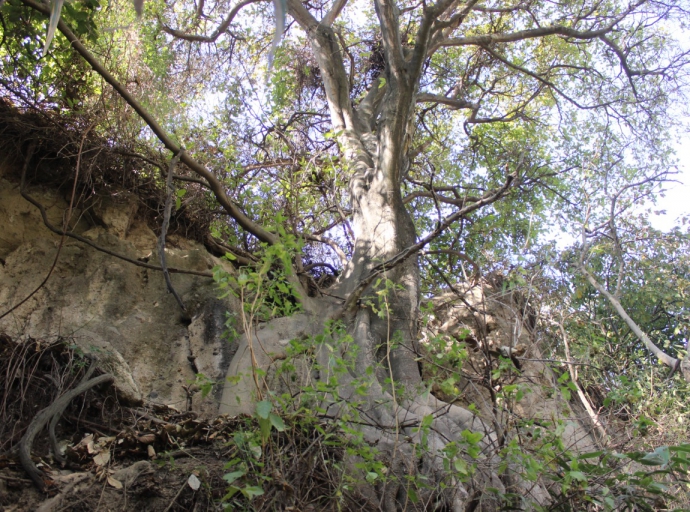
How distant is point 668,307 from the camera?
7.56 meters

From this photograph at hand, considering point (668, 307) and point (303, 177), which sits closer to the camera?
point (303, 177)

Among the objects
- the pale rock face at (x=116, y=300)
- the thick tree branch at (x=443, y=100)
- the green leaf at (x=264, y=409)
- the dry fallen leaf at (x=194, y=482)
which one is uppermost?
the thick tree branch at (x=443, y=100)

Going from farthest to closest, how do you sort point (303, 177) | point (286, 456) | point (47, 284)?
point (303, 177) < point (47, 284) < point (286, 456)

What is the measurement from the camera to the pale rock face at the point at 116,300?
4.38m

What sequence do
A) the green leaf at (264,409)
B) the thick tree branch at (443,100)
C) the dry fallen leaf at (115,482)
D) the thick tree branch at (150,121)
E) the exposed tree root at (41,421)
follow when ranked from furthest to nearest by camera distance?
the thick tree branch at (443,100), the thick tree branch at (150,121), the dry fallen leaf at (115,482), the exposed tree root at (41,421), the green leaf at (264,409)

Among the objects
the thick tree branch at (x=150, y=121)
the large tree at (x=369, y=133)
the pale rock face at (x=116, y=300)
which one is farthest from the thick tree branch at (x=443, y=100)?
the pale rock face at (x=116, y=300)

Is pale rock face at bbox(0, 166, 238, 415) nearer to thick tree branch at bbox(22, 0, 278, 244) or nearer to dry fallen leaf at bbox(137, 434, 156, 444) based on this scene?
thick tree branch at bbox(22, 0, 278, 244)

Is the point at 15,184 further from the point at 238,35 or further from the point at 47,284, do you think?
the point at 238,35

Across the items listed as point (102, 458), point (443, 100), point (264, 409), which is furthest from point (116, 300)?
point (443, 100)

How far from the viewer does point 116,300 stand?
4773 mm

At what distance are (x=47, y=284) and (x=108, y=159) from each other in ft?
3.89

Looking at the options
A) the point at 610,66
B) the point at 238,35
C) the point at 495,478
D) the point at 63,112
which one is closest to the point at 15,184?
the point at 63,112

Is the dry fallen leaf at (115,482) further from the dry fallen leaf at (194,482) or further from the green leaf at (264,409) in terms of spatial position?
the green leaf at (264,409)

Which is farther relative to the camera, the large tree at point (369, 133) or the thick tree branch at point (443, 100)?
the thick tree branch at point (443, 100)
